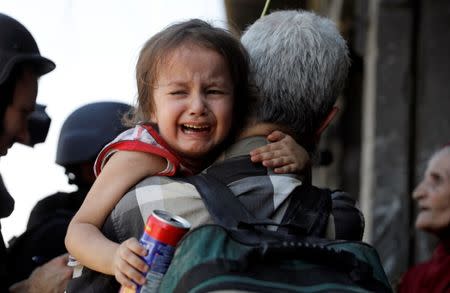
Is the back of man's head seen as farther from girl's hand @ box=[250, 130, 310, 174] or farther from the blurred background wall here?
the blurred background wall

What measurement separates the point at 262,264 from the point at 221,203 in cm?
25

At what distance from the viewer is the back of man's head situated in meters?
2.67

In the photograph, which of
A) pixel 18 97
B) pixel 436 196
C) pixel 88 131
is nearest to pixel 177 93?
pixel 18 97

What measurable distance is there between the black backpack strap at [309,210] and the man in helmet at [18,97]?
3.69 ft

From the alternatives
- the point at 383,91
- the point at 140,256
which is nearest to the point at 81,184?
the point at 140,256

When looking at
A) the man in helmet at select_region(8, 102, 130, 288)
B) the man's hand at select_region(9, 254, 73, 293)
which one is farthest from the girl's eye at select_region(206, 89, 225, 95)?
the man in helmet at select_region(8, 102, 130, 288)

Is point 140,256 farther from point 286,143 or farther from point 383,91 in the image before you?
point 383,91

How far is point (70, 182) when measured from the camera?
440 centimetres

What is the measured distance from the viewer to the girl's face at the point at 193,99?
253 centimetres

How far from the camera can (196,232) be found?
2.21 metres

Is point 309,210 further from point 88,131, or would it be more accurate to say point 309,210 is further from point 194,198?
point 88,131

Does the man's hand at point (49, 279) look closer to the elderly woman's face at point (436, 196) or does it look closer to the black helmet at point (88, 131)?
the black helmet at point (88, 131)

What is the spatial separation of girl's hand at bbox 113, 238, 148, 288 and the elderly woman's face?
9.68ft

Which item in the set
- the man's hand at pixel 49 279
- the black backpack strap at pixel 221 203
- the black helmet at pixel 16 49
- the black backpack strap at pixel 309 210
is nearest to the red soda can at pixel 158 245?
the black backpack strap at pixel 221 203
